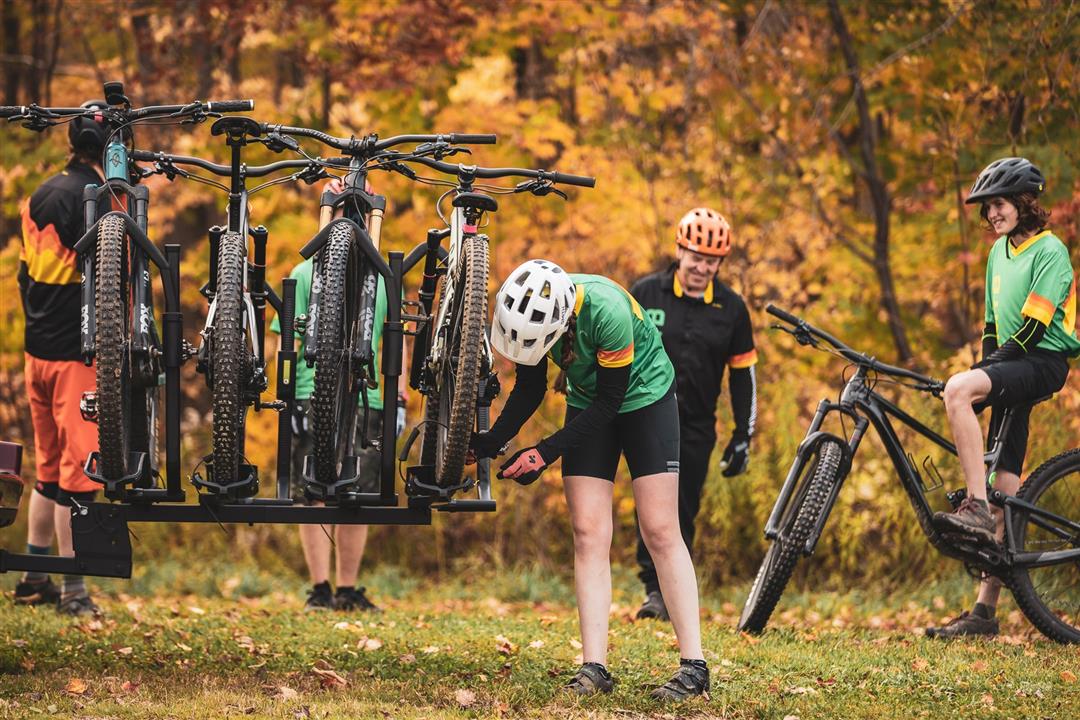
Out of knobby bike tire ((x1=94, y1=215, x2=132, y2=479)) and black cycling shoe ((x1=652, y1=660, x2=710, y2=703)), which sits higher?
knobby bike tire ((x1=94, y1=215, x2=132, y2=479))

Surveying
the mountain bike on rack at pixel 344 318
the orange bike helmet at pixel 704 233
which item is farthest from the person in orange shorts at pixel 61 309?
the orange bike helmet at pixel 704 233

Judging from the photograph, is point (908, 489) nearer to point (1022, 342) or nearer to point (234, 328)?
point (1022, 342)

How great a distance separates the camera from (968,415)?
691cm

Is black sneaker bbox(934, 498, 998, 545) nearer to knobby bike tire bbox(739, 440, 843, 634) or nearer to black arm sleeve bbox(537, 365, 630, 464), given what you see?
knobby bike tire bbox(739, 440, 843, 634)

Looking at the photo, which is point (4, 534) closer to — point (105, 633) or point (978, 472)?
point (105, 633)

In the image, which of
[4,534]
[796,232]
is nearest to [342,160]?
[4,534]

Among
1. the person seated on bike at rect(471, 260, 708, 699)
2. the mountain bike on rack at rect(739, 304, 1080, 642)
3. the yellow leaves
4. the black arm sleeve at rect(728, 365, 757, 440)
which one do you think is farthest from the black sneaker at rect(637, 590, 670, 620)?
the yellow leaves

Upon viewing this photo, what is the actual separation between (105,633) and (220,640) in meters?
0.66

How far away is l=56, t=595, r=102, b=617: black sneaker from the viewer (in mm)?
7734

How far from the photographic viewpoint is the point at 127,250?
223 inches

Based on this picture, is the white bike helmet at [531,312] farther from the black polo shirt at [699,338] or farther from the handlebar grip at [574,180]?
the black polo shirt at [699,338]

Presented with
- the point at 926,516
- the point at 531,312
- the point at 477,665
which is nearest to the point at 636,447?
the point at 531,312

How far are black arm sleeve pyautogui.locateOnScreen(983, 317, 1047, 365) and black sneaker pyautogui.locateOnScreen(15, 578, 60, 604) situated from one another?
5560 millimetres

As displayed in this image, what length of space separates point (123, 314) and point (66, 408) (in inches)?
75.5
